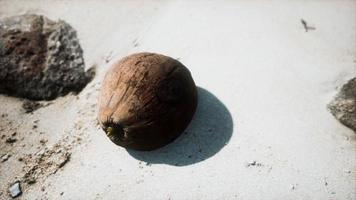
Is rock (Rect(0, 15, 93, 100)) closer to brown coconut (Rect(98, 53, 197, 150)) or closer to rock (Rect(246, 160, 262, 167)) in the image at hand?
brown coconut (Rect(98, 53, 197, 150))

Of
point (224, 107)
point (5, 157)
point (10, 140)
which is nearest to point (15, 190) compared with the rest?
point (5, 157)

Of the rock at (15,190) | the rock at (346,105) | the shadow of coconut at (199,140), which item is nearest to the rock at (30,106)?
the rock at (15,190)

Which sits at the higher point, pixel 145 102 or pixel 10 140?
pixel 145 102

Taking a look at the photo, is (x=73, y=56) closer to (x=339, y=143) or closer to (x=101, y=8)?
(x=101, y=8)

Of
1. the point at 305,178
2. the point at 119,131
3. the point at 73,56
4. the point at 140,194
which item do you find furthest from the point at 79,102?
the point at 305,178

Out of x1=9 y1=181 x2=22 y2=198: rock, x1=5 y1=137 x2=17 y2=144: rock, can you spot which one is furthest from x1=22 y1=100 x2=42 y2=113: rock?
x1=9 y1=181 x2=22 y2=198: rock

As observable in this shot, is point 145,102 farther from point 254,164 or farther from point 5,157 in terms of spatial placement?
point 5,157

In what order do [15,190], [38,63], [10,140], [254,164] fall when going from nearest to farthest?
[254,164] < [15,190] < [10,140] < [38,63]

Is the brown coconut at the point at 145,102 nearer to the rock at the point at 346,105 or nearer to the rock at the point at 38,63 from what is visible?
the rock at the point at 38,63
